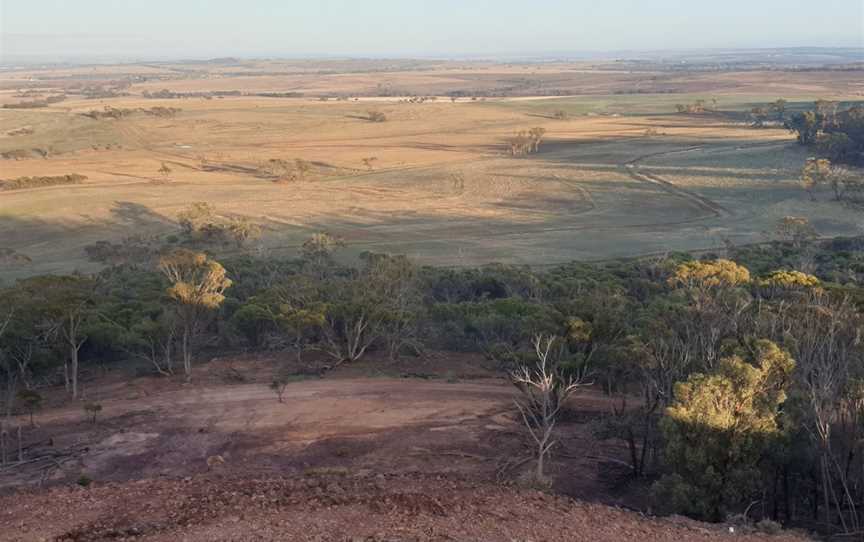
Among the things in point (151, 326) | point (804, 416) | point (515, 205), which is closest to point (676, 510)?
point (804, 416)

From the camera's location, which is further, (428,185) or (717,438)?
(428,185)

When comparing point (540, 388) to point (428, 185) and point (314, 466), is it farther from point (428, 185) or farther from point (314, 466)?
point (428, 185)

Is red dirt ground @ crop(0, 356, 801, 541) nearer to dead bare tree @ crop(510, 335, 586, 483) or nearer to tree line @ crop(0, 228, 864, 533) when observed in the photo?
dead bare tree @ crop(510, 335, 586, 483)

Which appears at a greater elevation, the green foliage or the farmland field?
the green foliage

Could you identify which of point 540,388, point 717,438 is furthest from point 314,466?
point 717,438

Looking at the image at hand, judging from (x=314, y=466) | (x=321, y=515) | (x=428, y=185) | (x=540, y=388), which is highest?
(x=540, y=388)

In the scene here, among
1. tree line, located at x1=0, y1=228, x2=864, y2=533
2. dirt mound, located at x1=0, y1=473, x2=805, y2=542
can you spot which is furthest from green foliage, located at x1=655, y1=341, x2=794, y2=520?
dirt mound, located at x1=0, y1=473, x2=805, y2=542
